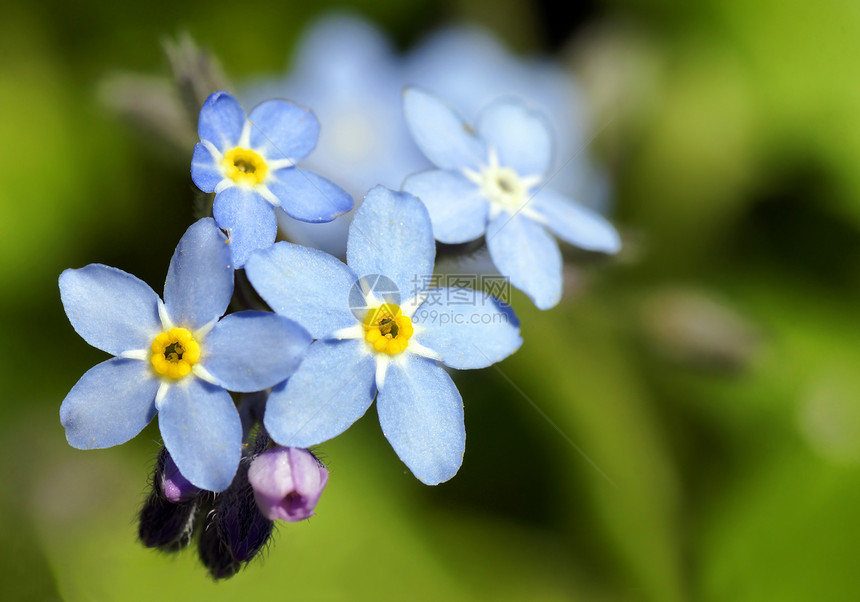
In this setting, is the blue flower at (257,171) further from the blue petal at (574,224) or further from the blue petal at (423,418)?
the blue petal at (574,224)

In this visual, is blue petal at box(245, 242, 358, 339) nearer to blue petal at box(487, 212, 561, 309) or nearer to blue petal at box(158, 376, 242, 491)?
blue petal at box(158, 376, 242, 491)

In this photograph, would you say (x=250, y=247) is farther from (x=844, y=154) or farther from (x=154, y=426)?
(x=844, y=154)

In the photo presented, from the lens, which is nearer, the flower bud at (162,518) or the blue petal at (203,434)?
the blue petal at (203,434)

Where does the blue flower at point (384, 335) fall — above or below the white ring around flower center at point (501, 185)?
below

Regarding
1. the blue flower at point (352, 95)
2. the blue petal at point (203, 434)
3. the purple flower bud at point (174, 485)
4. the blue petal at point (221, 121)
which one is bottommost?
the purple flower bud at point (174, 485)

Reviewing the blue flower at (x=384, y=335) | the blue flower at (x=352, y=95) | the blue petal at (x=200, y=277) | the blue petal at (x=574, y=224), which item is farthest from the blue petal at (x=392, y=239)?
the blue flower at (x=352, y=95)

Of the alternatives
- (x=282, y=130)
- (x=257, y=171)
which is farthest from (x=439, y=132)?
(x=257, y=171)

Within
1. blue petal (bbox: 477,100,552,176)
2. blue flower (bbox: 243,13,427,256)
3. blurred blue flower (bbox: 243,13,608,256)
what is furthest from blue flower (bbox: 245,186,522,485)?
blurred blue flower (bbox: 243,13,608,256)

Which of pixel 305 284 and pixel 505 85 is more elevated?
pixel 505 85

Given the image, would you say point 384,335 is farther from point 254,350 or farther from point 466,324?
point 254,350
